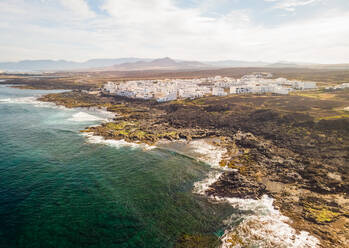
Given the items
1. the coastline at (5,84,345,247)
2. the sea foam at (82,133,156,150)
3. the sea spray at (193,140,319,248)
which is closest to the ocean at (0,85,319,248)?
the sea spray at (193,140,319,248)

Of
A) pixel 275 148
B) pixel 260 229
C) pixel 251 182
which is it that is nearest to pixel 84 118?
pixel 251 182

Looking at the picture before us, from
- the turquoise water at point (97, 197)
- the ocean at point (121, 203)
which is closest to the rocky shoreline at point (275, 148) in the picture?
the ocean at point (121, 203)

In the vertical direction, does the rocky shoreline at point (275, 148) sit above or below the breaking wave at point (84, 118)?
below

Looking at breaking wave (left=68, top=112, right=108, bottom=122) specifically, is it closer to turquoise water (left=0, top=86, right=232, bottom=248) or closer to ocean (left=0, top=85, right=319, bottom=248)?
turquoise water (left=0, top=86, right=232, bottom=248)

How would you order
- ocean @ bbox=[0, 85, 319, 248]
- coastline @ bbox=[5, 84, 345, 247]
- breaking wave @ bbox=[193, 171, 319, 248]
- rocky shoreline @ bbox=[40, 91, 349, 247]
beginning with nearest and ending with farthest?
breaking wave @ bbox=[193, 171, 319, 248]
ocean @ bbox=[0, 85, 319, 248]
coastline @ bbox=[5, 84, 345, 247]
rocky shoreline @ bbox=[40, 91, 349, 247]

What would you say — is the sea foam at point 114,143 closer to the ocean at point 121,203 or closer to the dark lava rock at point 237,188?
the ocean at point 121,203

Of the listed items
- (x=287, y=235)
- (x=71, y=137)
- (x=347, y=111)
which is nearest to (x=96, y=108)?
(x=71, y=137)
